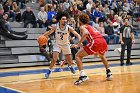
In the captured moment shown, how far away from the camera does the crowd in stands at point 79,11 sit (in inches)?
530

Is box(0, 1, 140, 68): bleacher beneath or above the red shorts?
beneath

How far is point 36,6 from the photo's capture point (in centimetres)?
1534

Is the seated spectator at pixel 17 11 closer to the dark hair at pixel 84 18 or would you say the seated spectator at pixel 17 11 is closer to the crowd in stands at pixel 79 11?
the crowd in stands at pixel 79 11

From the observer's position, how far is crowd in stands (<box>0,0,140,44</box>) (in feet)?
44.1

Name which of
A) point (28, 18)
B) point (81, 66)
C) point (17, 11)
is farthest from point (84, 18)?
point (17, 11)

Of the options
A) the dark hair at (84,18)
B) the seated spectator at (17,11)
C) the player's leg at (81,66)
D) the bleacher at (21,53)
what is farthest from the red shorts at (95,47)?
the seated spectator at (17,11)

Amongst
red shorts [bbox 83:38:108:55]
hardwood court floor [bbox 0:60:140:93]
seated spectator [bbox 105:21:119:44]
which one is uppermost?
red shorts [bbox 83:38:108:55]

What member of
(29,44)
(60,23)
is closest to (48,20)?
(29,44)

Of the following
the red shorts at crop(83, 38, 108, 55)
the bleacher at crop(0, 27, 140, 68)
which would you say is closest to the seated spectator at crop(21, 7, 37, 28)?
the bleacher at crop(0, 27, 140, 68)

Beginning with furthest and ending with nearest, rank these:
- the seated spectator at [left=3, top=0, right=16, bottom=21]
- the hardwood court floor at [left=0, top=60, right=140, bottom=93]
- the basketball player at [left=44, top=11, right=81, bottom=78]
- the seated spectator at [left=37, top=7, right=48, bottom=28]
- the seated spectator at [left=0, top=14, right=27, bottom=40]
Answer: the seated spectator at [left=37, top=7, right=48, bottom=28] → the seated spectator at [left=3, top=0, right=16, bottom=21] → the seated spectator at [left=0, top=14, right=27, bottom=40] → the basketball player at [left=44, top=11, right=81, bottom=78] → the hardwood court floor at [left=0, top=60, right=140, bottom=93]

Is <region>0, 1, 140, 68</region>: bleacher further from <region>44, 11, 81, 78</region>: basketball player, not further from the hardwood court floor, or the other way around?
<region>44, 11, 81, 78</region>: basketball player

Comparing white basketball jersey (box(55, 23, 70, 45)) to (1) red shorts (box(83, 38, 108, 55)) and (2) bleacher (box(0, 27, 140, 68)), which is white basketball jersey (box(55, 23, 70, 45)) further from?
(2) bleacher (box(0, 27, 140, 68))

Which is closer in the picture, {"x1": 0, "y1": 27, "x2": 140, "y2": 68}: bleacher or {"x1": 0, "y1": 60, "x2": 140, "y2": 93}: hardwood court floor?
{"x1": 0, "y1": 60, "x2": 140, "y2": 93}: hardwood court floor

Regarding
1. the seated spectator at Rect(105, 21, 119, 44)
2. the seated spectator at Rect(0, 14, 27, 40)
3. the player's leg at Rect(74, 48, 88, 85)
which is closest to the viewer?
the player's leg at Rect(74, 48, 88, 85)
